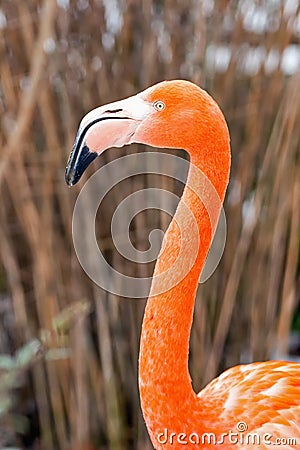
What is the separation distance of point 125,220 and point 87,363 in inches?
11.9

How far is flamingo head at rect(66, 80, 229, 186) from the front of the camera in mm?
509

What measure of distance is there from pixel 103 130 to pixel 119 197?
633 mm

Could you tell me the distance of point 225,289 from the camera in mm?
1200

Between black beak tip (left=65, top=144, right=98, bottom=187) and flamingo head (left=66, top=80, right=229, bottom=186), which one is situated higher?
flamingo head (left=66, top=80, right=229, bottom=186)

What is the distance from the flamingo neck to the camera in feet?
1.82

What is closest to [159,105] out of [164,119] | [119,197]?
[164,119]

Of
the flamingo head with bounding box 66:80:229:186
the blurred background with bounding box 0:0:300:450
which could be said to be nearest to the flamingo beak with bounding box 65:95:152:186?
the flamingo head with bounding box 66:80:229:186

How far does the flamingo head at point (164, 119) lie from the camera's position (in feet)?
1.67

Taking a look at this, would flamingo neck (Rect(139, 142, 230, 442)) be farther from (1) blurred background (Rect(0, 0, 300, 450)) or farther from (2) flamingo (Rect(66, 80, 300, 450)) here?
(1) blurred background (Rect(0, 0, 300, 450))

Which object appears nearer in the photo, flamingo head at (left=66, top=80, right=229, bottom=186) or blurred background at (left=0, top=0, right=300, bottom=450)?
flamingo head at (left=66, top=80, right=229, bottom=186)

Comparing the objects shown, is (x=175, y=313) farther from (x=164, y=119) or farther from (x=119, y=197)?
(x=119, y=197)

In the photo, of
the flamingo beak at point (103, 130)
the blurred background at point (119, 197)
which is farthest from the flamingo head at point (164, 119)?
the blurred background at point (119, 197)

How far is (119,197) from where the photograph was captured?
1133mm

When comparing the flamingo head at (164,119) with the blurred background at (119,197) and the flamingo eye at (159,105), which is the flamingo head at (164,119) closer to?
the flamingo eye at (159,105)
